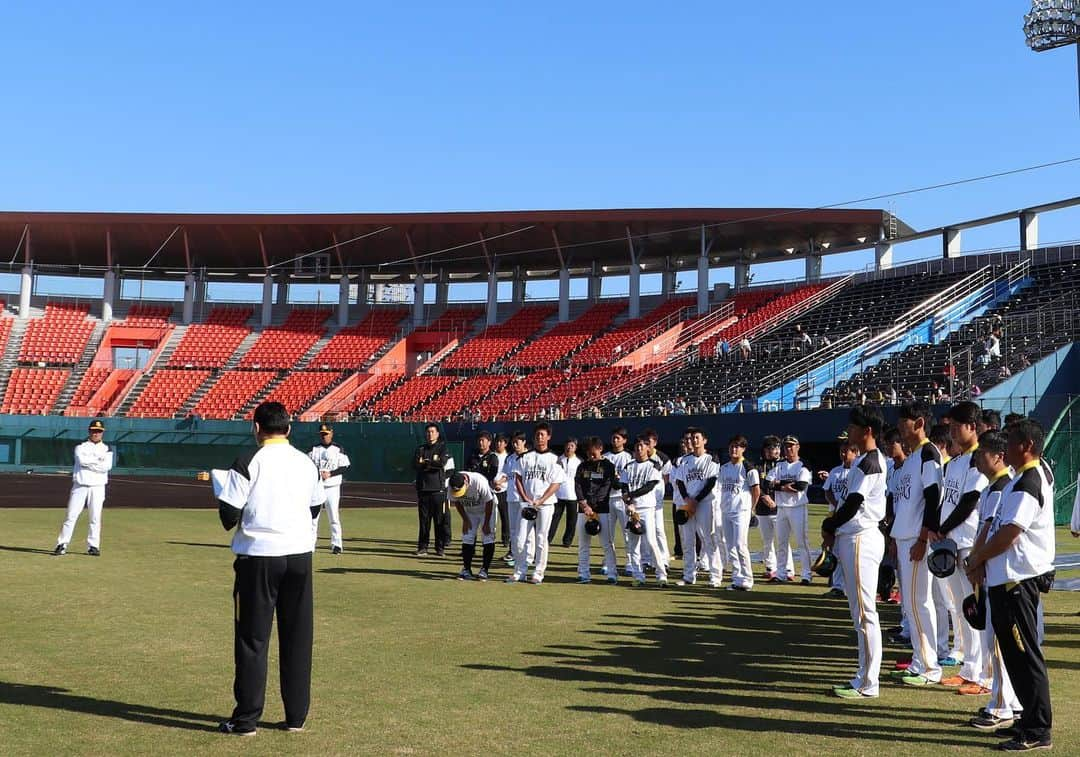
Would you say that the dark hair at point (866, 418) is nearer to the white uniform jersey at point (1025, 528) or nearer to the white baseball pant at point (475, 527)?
the white uniform jersey at point (1025, 528)

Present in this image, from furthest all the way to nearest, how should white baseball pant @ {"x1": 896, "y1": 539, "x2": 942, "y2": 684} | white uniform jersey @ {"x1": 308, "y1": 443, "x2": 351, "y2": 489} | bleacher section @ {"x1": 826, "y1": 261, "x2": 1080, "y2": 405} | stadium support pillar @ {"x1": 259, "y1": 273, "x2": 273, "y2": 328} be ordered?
stadium support pillar @ {"x1": 259, "y1": 273, "x2": 273, "y2": 328} < bleacher section @ {"x1": 826, "y1": 261, "x2": 1080, "y2": 405} < white uniform jersey @ {"x1": 308, "y1": 443, "x2": 351, "y2": 489} < white baseball pant @ {"x1": 896, "y1": 539, "x2": 942, "y2": 684}

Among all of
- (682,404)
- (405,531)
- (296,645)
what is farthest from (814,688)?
(682,404)

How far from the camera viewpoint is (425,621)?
10906mm

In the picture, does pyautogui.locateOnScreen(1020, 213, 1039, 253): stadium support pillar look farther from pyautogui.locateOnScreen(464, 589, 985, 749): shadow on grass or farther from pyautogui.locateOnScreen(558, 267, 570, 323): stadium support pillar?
pyautogui.locateOnScreen(464, 589, 985, 749): shadow on grass

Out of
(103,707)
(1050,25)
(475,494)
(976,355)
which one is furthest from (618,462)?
(1050,25)

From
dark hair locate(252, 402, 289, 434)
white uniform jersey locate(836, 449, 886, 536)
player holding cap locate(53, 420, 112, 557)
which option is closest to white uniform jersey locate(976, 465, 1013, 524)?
white uniform jersey locate(836, 449, 886, 536)

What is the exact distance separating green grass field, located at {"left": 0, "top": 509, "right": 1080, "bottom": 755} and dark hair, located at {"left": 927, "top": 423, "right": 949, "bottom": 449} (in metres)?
1.96

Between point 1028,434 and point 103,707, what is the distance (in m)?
6.15

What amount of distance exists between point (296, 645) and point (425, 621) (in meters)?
4.22

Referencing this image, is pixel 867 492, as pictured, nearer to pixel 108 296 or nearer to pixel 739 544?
pixel 739 544

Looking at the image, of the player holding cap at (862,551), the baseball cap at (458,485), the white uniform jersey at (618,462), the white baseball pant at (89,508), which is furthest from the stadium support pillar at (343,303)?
the player holding cap at (862,551)

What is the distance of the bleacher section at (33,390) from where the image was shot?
173 feet

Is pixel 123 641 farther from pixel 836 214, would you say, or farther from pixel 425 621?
pixel 836 214

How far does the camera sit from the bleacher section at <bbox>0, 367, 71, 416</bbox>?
52781mm
